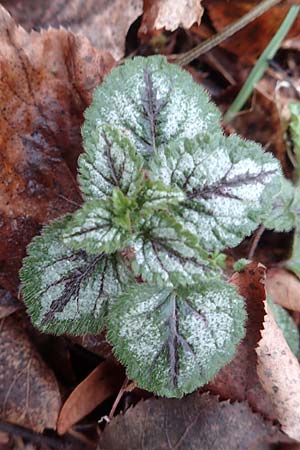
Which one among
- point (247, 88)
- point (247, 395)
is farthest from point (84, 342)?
point (247, 88)

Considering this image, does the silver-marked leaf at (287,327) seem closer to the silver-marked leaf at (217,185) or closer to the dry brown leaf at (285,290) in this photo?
the dry brown leaf at (285,290)

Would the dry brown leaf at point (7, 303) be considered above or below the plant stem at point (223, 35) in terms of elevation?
below

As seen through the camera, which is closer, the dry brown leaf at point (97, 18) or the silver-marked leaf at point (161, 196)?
the silver-marked leaf at point (161, 196)

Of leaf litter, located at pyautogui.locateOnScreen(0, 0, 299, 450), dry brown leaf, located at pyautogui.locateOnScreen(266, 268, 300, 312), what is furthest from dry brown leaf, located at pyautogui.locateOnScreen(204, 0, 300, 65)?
dry brown leaf, located at pyautogui.locateOnScreen(266, 268, 300, 312)

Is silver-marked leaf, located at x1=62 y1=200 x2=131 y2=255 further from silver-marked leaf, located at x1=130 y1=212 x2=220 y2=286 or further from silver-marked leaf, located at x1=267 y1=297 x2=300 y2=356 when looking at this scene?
silver-marked leaf, located at x1=267 y1=297 x2=300 y2=356

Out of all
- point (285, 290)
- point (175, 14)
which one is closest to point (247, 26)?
point (175, 14)

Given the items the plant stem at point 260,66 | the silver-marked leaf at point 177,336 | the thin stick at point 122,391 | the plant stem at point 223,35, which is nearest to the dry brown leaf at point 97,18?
the plant stem at point 223,35

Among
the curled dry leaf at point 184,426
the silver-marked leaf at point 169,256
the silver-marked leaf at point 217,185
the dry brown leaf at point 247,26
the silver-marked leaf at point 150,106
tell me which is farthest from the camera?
the dry brown leaf at point 247,26
